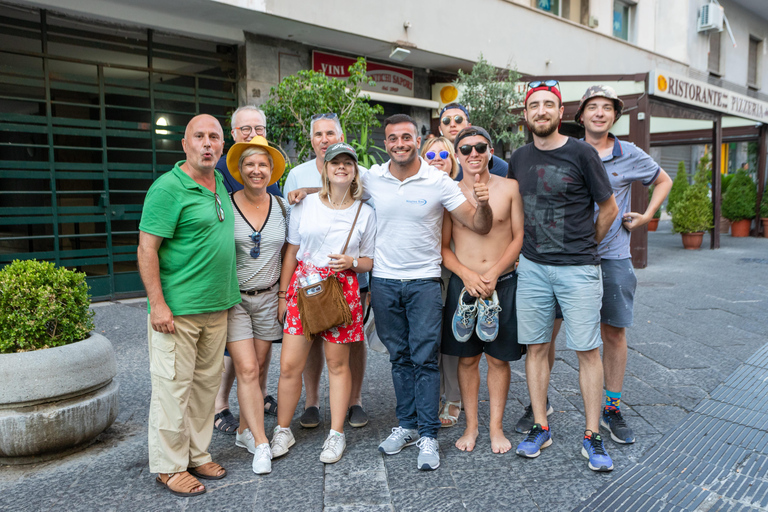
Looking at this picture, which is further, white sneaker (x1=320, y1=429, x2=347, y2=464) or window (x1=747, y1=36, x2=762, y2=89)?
window (x1=747, y1=36, x2=762, y2=89)

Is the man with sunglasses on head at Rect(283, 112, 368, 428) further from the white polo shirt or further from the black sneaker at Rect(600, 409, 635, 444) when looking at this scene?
the black sneaker at Rect(600, 409, 635, 444)

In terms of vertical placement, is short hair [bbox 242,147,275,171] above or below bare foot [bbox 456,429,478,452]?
above

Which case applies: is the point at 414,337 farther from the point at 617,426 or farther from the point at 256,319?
the point at 617,426

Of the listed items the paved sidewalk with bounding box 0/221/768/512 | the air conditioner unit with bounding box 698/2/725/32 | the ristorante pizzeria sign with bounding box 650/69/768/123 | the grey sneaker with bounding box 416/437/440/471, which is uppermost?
the air conditioner unit with bounding box 698/2/725/32

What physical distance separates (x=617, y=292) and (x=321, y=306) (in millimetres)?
1931

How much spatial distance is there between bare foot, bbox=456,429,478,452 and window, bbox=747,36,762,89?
2231 centimetres

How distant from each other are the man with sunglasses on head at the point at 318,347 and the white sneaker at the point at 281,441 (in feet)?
1.12

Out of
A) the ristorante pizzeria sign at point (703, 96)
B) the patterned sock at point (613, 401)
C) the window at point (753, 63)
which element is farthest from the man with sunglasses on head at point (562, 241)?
the window at point (753, 63)

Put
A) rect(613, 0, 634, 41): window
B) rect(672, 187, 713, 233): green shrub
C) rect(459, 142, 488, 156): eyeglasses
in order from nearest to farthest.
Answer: rect(459, 142, 488, 156): eyeglasses < rect(672, 187, 713, 233): green shrub < rect(613, 0, 634, 41): window

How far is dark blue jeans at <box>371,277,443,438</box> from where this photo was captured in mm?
3445

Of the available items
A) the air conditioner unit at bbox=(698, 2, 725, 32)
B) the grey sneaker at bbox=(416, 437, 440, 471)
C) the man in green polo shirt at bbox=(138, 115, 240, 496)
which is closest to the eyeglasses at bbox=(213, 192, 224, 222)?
the man in green polo shirt at bbox=(138, 115, 240, 496)

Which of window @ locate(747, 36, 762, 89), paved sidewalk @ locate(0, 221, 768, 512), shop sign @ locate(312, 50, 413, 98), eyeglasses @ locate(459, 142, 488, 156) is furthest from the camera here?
window @ locate(747, 36, 762, 89)

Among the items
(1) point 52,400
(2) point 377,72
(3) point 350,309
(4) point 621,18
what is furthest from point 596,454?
(4) point 621,18

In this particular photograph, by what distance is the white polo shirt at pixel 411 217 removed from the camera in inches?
134
